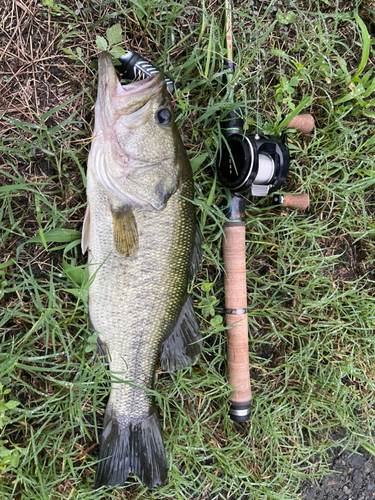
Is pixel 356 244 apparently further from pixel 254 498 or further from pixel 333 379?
pixel 254 498

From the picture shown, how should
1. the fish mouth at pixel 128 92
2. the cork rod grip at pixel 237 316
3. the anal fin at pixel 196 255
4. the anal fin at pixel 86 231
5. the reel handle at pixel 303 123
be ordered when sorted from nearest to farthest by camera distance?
1. the fish mouth at pixel 128 92
2. the anal fin at pixel 86 231
3. the anal fin at pixel 196 255
4. the cork rod grip at pixel 237 316
5. the reel handle at pixel 303 123

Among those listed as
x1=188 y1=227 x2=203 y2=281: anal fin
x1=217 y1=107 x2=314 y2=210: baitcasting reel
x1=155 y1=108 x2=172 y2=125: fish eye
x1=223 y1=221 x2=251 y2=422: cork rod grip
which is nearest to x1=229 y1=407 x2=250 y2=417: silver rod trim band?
x1=223 y1=221 x2=251 y2=422: cork rod grip

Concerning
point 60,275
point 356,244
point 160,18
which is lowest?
point 356,244

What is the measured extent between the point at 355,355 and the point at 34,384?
2.16m

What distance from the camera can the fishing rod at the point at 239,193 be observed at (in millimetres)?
2027

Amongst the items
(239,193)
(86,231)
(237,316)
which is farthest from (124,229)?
(237,316)

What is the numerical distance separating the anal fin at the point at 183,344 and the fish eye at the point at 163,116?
0.99 meters

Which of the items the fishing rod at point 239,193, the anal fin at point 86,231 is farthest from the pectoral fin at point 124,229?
the fishing rod at point 239,193

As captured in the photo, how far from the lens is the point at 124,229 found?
1819mm

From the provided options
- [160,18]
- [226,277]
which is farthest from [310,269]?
[160,18]

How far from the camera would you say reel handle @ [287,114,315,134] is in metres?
2.29

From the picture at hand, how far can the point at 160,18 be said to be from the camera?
2.11 meters

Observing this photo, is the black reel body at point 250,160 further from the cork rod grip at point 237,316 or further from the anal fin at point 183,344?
the anal fin at point 183,344

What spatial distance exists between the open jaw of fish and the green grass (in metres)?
0.15
